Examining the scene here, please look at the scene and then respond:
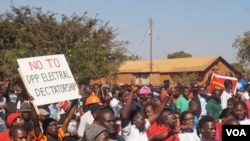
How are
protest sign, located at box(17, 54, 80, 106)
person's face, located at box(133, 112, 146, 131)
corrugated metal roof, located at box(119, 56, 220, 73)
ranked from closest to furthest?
person's face, located at box(133, 112, 146, 131) < protest sign, located at box(17, 54, 80, 106) < corrugated metal roof, located at box(119, 56, 220, 73)

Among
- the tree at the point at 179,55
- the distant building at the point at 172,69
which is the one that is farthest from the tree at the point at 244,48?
the tree at the point at 179,55

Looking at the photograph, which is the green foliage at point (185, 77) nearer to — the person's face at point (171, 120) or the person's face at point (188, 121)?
the person's face at point (171, 120)

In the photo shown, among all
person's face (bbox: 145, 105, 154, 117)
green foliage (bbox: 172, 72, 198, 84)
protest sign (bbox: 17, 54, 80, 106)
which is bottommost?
green foliage (bbox: 172, 72, 198, 84)

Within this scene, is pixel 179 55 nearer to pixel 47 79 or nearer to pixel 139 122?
pixel 47 79

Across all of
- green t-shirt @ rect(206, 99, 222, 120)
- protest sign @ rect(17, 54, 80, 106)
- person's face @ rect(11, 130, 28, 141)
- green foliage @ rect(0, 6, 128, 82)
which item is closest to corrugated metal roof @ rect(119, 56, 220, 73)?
green foliage @ rect(0, 6, 128, 82)

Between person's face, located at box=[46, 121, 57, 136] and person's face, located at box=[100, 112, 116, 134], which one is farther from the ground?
person's face, located at box=[100, 112, 116, 134]

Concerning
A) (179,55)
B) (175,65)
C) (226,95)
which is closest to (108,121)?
(226,95)

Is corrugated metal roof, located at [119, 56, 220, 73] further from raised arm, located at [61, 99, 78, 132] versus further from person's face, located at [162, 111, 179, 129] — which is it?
person's face, located at [162, 111, 179, 129]

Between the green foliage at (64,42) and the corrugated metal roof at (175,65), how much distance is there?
13.8 m

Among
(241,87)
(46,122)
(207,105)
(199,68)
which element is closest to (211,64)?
(199,68)

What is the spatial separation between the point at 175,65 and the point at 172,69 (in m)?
1.57

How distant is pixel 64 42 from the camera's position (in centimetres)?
2625

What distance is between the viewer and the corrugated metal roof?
1630 inches

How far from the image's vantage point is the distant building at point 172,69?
40.8m
